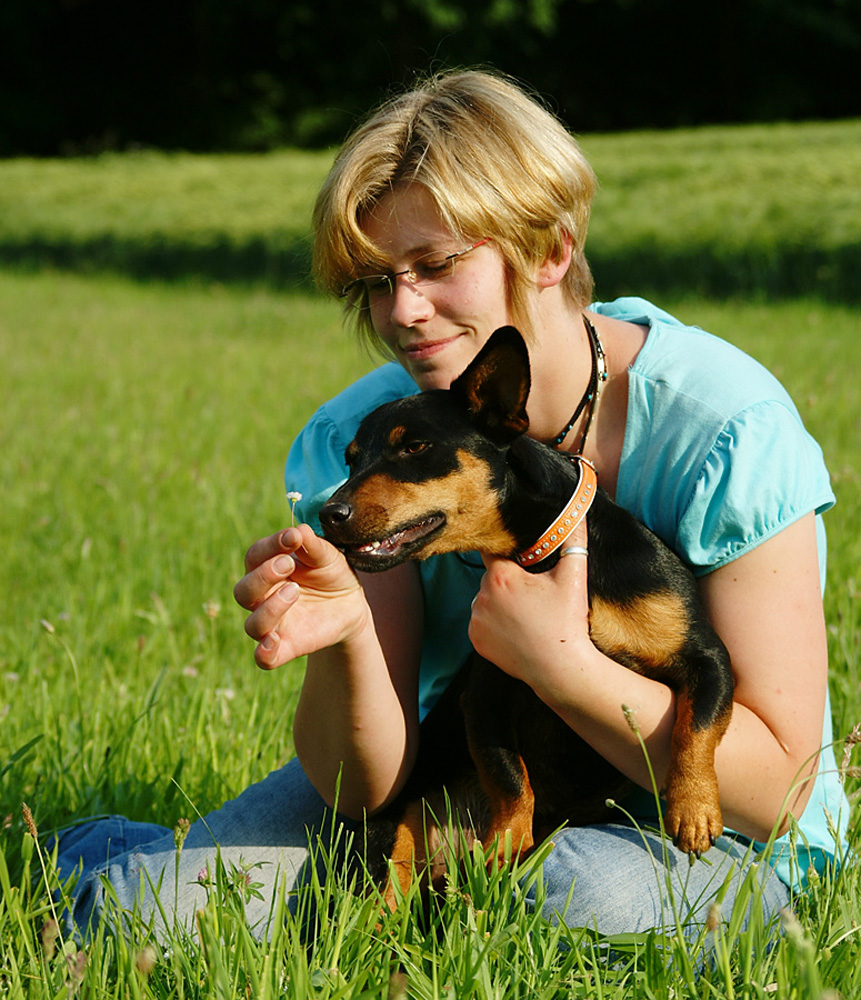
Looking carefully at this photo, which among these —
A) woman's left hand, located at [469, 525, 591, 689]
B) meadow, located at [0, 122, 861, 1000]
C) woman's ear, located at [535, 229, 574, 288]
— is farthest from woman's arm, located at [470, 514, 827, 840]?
woman's ear, located at [535, 229, 574, 288]

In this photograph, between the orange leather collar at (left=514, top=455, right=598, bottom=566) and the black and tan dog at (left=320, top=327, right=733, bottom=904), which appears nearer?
the black and tan dog at (left=320, top=327, right=733, bottom=904)

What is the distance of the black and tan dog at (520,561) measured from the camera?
78.1 inches

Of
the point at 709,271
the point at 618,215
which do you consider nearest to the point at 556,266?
the point at 709,271

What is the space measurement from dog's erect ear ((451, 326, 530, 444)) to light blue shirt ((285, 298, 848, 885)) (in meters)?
0.37

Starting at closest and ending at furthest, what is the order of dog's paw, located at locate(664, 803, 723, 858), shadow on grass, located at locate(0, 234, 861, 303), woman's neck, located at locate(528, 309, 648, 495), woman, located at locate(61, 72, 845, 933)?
dog's paw, located at locate(664, 803, 723, 858)
woman, located at locate(61, 72, 845, 933)
woman's neck, located at locate(528, 309, 648, 495)
shadow on grass, located at locate(0, 234, 861, 303)

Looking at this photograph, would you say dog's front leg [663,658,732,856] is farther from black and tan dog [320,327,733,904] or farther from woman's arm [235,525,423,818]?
woman's arm [235,525,423,818]

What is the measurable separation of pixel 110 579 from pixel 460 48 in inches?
1423

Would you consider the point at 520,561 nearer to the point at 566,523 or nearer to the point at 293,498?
the point at 566,523

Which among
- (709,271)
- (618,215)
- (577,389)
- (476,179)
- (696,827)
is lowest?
(709,271)

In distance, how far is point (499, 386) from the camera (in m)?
2.15

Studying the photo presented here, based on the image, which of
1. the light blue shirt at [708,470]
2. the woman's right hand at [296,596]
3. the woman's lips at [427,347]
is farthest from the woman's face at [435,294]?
the woman's right hand at [296,596]

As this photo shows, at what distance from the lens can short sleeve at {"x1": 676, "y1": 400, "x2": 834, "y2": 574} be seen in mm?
2197

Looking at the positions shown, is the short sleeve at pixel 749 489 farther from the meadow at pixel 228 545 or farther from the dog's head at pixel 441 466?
the meadow at pixel 228 545

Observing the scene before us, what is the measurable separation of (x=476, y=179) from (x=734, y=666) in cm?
119
